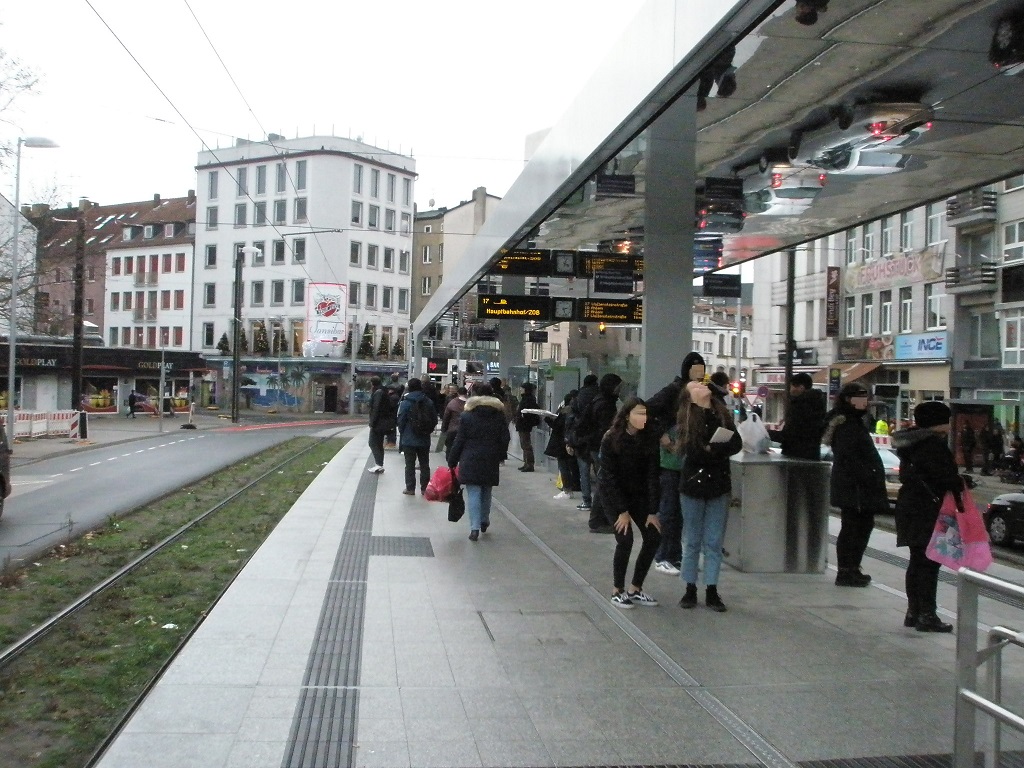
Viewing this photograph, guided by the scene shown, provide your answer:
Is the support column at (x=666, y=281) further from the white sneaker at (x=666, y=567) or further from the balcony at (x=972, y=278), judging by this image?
the balcony at (x=972, y=278)

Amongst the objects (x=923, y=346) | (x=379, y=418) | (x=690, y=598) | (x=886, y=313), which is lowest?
(x=690, y=598)

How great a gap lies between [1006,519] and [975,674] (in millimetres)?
12712

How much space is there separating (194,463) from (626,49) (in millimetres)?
19912

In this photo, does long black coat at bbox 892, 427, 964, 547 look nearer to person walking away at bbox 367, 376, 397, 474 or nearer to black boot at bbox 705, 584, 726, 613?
black boot at bbox 705, 584, 726, 613

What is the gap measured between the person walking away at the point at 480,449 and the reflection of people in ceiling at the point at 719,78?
3938mm

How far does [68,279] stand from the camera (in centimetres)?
3922

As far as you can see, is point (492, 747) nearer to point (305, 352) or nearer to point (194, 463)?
point (194, 463)

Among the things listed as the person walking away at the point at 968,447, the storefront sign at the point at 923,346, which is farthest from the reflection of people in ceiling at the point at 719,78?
the storefront sign at the point at 923,346

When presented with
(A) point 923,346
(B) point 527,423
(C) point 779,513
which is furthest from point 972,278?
(C) point 779,513

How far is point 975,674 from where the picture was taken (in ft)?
14.1

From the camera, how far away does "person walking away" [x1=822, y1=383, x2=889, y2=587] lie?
8.86m

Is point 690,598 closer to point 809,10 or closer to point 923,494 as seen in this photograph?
point 923,494

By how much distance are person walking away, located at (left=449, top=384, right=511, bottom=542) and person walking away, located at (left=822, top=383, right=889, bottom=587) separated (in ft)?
11.9

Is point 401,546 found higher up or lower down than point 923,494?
lower down
